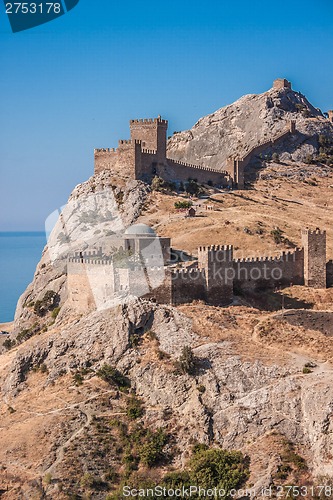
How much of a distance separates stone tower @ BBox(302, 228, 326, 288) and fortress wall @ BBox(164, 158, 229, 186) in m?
25.5

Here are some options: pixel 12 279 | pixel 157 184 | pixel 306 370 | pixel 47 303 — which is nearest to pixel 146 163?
pixel 157 184

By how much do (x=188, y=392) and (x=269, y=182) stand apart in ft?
163

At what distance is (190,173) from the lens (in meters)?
75.1

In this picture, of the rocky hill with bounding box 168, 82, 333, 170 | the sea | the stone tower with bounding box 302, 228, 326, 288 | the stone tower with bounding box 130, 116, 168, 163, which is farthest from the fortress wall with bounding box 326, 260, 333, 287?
the sea

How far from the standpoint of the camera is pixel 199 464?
32281 millimetres

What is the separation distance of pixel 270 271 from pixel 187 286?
7.45 metres

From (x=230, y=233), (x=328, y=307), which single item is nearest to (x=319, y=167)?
(x=230, y=233)

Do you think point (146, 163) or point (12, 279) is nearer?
point (146, 163)

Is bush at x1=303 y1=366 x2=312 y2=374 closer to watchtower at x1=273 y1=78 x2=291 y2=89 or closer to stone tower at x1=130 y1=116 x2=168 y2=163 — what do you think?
stone tower at x1=130 y1=116 x2=168 y2=163

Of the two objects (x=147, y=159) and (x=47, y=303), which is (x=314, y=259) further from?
(x=147, y=159)

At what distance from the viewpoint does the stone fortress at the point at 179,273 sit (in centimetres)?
4281

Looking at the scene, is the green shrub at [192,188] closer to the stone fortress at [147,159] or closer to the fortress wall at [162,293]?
the stone fortress at [147,159]

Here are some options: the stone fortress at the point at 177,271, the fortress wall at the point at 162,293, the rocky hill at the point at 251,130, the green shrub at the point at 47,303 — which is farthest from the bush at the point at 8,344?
the rocky hill at the point at 251,130

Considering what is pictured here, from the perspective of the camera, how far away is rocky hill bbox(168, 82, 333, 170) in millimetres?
91500
